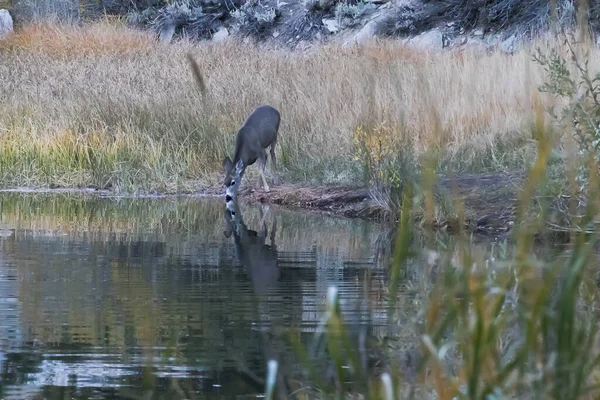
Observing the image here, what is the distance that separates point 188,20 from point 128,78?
10701 millimetres

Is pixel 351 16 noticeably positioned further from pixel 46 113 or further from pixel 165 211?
pixel 165 211

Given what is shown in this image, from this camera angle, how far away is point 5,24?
29.0 metres

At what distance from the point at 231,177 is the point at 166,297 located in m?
6.72

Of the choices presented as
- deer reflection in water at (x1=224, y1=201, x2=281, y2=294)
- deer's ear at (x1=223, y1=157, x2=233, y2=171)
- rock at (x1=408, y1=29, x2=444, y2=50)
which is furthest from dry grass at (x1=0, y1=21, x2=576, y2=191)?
rock at (x1=408, y1=29, x2=444, y2=50)

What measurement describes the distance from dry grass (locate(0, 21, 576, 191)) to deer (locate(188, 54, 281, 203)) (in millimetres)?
498

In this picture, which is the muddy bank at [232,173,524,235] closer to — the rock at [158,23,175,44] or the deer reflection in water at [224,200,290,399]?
the deer reflection in water at [224,200,290,399]

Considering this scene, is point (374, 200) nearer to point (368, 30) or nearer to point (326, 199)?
point (326, 199)

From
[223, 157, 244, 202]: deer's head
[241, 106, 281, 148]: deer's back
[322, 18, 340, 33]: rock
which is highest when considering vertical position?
[322, 18, 340, 33]: rock

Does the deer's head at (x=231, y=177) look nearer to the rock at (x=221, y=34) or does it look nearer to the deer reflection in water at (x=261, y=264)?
the deer reflection in water at (x=261, y=264)

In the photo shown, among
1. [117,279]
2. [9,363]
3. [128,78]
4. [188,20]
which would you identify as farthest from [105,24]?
[9,363]

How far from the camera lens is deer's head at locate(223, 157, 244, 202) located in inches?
507

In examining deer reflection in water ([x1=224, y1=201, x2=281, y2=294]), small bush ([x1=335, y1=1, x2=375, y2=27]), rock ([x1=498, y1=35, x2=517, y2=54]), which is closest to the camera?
deer reflection in water ([x1=224, y1=201, x2=281, y2=294])

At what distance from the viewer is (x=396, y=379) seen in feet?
8.71

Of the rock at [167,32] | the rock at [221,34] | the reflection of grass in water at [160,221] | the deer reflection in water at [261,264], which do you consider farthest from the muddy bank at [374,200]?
the rock at [167,32]
